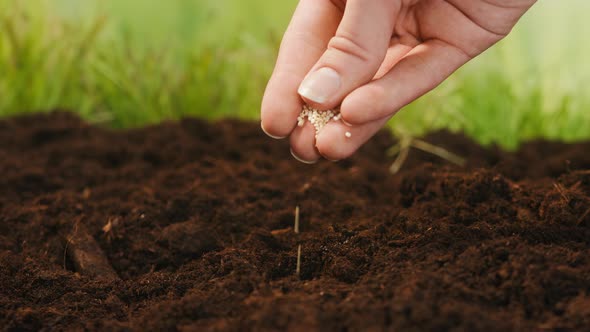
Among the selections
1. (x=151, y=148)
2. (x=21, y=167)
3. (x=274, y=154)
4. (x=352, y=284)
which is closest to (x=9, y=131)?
(x=21, y=167)

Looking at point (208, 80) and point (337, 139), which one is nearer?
point (337, 139)

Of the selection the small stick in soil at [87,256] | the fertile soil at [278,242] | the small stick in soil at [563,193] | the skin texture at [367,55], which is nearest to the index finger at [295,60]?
the skin texture at [367,55]

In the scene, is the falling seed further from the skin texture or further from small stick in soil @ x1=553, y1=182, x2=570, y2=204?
small stick in soil @ x1=553, y1=182, x2=570, y2=204

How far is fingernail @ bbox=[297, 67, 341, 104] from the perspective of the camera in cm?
126

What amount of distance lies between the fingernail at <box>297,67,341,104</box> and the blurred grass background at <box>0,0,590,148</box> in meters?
1.35

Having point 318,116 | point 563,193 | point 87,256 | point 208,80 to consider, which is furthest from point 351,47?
point 208,80

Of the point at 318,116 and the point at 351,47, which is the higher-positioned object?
the point at 351,47

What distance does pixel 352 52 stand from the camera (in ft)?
4.12

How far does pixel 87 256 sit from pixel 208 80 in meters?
1.75

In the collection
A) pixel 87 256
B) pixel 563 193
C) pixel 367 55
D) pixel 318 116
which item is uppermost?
pixel 367 55

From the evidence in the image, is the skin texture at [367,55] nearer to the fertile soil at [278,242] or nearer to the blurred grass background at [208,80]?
the fertile soil at [278,242]

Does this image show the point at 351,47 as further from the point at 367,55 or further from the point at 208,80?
the point at 208,80

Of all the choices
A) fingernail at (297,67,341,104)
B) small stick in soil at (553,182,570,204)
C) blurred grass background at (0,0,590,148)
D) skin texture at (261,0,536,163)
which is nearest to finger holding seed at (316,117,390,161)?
skin texture at (261,0,536,163)

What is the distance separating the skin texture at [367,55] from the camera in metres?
1.26
